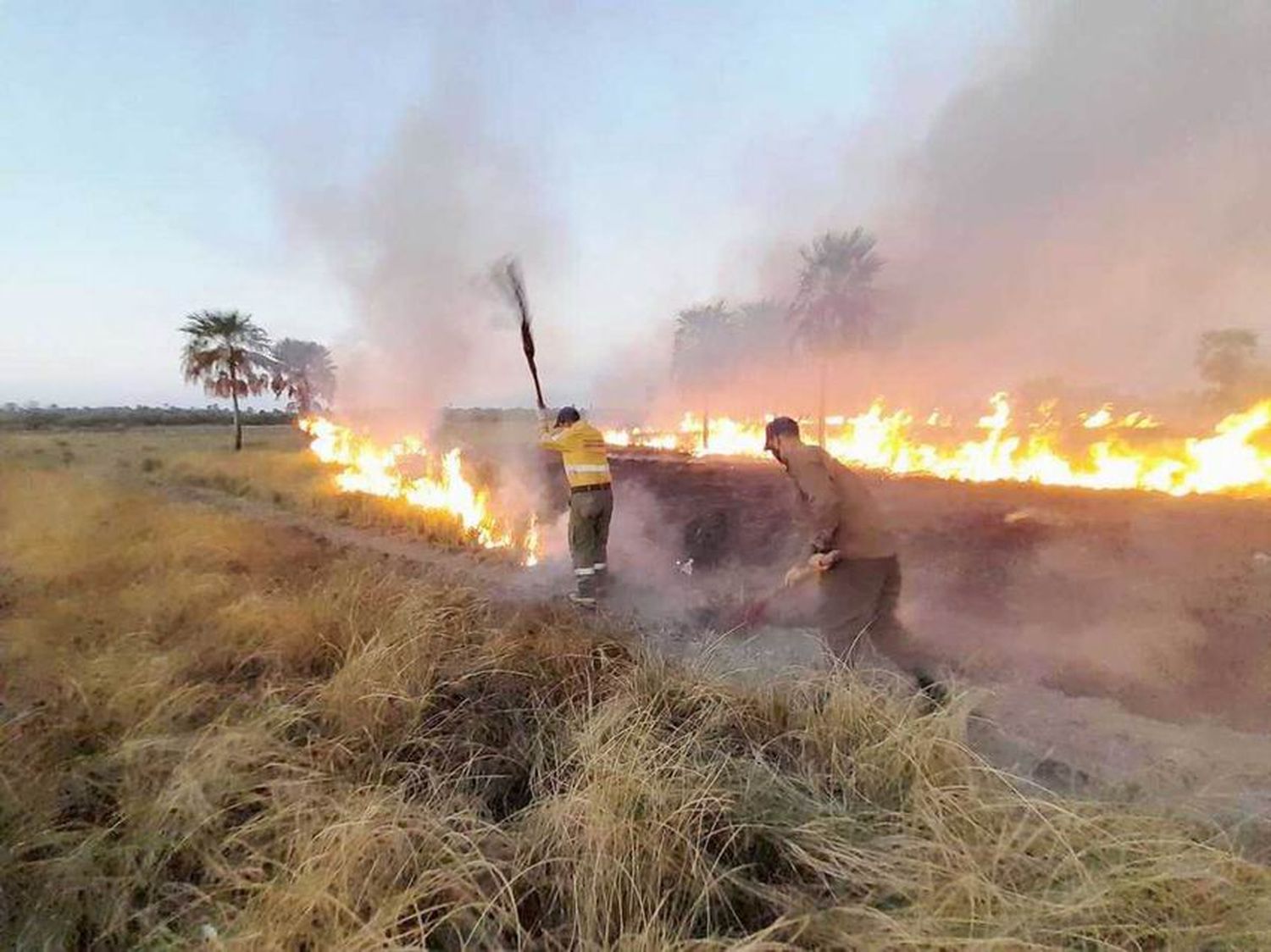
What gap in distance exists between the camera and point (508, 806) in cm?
287

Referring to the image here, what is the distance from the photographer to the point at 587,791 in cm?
250

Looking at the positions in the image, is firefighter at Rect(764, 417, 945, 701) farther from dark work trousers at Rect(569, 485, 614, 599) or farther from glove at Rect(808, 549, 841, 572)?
dark work trousers at Rect(569, 485, 614, 599)

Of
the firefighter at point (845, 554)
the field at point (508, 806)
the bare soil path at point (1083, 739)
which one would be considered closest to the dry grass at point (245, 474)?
the bare soil path at point (1083, 739)

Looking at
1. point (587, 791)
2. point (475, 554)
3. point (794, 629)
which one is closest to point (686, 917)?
point (587, 791)

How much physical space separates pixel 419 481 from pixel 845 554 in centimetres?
1453

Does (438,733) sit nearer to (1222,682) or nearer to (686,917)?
(686,917)

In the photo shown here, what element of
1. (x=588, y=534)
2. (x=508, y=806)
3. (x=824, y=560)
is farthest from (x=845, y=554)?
(x=588, y=534)

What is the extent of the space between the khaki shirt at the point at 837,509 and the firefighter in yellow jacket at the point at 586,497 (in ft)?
11.4

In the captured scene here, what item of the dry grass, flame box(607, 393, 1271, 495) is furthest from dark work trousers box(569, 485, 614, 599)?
flame box(607, 393, 1271, 495)

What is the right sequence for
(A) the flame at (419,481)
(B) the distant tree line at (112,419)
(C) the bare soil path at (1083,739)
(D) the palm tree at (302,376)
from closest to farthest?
(C) the bare soil path at (1083,739), (A) the flame at (419,481), (D) the palm tree at (302,376), (B) the distant tree line at (112,419)

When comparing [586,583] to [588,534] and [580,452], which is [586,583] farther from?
[580,452]

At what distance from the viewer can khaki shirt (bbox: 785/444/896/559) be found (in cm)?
474

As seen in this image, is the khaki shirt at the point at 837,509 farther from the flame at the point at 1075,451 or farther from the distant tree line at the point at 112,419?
the distant tree line at the point at 112,419

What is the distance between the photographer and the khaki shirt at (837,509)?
4.74m
